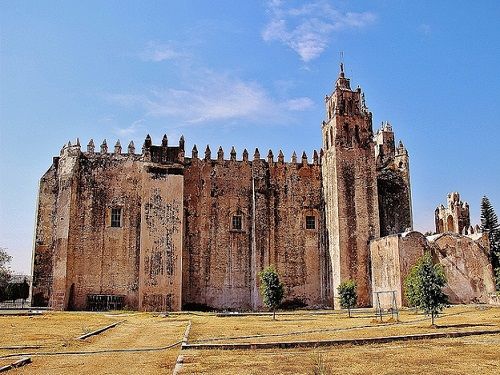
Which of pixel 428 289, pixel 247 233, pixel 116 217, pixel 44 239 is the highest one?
pixel 116 217

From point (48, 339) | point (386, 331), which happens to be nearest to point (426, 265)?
point (386, 331)

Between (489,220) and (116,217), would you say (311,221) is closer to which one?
(116,217)

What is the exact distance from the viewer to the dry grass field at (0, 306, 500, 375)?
9.93 meters

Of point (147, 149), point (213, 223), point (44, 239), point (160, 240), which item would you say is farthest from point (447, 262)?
point (44, 239)

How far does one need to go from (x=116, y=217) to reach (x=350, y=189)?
13723 millimetres

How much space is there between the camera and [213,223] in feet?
107

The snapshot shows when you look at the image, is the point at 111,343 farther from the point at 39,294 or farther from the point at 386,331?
the point at 39,294

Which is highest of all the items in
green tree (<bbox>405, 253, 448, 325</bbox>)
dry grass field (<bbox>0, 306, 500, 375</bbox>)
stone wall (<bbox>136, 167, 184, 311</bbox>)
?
stone wall (<bbox>136, 167, 184, 311</bbox>)

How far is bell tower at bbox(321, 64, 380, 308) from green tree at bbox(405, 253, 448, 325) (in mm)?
10894

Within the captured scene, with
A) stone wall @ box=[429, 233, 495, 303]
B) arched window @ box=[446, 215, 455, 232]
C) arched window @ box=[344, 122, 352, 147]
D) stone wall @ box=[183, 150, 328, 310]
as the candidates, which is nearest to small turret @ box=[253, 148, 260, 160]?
stone wall @ box=[183, 150, 328, 310]

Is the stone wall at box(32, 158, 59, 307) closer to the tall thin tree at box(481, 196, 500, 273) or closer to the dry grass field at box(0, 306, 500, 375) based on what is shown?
the dry grass field at box(0, 306, 500, 375)

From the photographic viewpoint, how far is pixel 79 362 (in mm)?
11078

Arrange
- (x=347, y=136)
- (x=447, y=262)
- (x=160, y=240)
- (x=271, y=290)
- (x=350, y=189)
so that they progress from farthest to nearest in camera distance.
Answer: (x=347, y=136) → (x=350, y=189) → (x=160, y=240) → (x=447, y=262) → (x=271, y=290)

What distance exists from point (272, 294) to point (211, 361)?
14.1 metres
